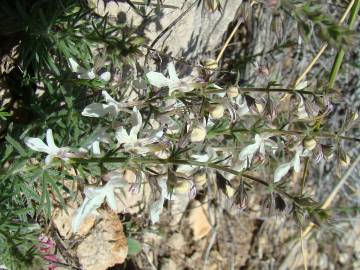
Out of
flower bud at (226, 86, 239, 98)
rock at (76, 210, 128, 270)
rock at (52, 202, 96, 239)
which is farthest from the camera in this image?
rock at (76, 210, 128, 270)

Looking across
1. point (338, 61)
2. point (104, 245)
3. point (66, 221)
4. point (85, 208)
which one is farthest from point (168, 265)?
point (85, 208)

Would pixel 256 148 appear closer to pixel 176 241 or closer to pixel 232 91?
pixel 232 91

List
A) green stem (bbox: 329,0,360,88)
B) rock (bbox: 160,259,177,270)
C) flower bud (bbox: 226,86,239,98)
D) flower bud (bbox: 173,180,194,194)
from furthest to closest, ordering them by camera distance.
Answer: rock (bbox: 160,259,177,270), green stem (bbox: 329,0,360,88), flower bud (bbox: 226,86,239,98), flower bud (bbox: 173,180,194,194)

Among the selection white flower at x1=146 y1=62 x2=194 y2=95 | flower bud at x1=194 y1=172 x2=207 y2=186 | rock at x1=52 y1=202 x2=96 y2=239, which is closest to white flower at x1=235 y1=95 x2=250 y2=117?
white flower at x1=146 y1=62 x2=194 y2=95

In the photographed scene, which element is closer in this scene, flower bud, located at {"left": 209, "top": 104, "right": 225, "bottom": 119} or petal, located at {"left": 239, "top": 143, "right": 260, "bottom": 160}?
flower bud, located at {"left": 209, "top": 104, "right": 225, "bottom": 119}

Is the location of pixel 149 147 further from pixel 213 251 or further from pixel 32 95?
pixel 213 251

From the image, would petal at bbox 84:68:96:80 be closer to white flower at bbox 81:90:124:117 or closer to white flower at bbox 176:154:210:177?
white flower at bbox 81:90:124:117
